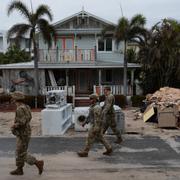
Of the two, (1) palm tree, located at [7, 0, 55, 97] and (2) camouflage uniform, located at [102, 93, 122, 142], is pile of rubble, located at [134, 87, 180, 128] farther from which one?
(1) palm tree, located at [7, 0, 55, 97]

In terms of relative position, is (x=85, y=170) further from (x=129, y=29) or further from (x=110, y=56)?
(x=110, y=56)

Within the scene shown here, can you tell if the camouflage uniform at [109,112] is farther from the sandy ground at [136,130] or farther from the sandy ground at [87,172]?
the sandy ground at [136,130]

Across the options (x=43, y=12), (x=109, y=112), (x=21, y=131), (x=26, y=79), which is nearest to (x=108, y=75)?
(x=26, y=79)

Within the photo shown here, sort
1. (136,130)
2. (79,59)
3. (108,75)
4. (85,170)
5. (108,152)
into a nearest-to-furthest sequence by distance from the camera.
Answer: (85,170), (108,152), (136,130), (79,59), (108,75)

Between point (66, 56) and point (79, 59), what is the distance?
944 mm

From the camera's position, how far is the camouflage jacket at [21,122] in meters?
8.27

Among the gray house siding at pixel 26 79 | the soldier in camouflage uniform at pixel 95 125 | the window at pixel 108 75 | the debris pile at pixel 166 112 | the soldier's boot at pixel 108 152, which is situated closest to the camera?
the soldier in camouflage uniform at pixel 95 125

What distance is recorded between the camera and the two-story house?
29.5 metres

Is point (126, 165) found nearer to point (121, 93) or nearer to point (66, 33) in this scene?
point (121, 93)

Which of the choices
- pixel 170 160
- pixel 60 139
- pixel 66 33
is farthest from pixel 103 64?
pixel 170 160

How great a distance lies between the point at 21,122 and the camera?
8.27m

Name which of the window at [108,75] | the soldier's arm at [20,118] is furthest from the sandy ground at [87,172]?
the window at [108,75]

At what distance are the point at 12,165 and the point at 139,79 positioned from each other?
71.1 feet

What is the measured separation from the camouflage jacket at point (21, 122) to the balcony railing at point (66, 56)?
2105 cm
